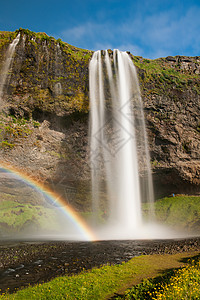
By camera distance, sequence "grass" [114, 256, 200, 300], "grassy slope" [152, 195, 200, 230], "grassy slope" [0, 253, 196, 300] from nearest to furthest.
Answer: "grass" [114, 256, 200, 300], "grassy slope" [0, 253, 196, 300], "grassy slope" [152, 195, 200, 230]

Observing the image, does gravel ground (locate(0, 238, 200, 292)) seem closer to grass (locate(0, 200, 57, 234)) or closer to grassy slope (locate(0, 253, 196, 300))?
grassy slope (locate(0, 253, 196, 300))

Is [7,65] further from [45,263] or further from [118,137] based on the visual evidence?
[45,263]

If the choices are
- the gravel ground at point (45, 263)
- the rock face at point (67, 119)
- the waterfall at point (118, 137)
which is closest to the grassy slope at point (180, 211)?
the rock face at point (67, 119)

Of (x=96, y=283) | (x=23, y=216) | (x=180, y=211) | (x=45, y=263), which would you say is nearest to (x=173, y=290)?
(x=96, y=283)

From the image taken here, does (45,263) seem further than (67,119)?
No

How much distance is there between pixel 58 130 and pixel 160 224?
2279cm

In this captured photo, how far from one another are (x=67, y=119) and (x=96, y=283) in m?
28.3

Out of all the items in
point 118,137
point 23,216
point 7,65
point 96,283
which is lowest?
point 96,283

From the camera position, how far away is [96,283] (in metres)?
7.14

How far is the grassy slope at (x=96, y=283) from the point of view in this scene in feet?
20.9

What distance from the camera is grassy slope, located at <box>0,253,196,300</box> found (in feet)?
20.9

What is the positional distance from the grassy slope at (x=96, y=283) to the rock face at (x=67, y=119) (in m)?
25.1

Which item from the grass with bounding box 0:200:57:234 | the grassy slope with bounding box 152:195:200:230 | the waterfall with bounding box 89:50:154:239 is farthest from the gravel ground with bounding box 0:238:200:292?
the waterfall with bounding box 89:50:154:239

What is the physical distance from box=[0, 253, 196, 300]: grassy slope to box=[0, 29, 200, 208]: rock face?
25095mm
